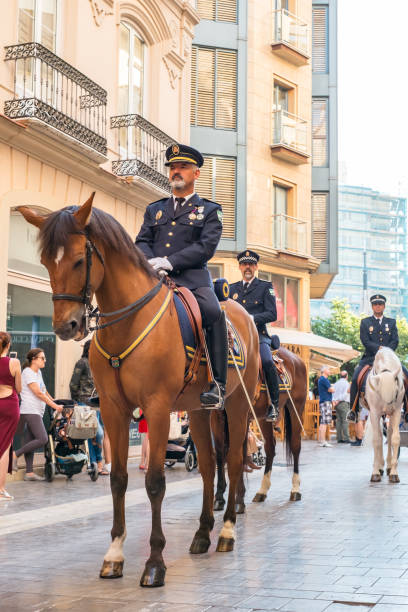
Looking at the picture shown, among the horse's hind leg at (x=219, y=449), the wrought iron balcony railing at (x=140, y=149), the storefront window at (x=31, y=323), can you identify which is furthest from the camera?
the wrought iron balcony railing at (x=140, y=149)

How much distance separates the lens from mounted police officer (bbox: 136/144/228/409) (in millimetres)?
7289

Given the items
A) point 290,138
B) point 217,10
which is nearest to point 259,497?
point 290,138

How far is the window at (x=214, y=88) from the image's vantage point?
103ft

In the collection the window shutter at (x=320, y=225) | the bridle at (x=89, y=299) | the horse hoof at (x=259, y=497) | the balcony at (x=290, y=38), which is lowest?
the horse hoof at (x=259, y=497)

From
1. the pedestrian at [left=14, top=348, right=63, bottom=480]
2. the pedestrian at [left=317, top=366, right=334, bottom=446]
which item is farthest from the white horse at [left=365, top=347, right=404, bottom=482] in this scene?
the pedestrian at [left=317, top=366, right=334, bottom=446]

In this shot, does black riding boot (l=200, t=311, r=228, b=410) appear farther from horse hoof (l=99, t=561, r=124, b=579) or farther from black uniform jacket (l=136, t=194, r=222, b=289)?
horse hoof (l=99, t=561, r=124, b=579)

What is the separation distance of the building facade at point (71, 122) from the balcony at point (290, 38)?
12.0 meters

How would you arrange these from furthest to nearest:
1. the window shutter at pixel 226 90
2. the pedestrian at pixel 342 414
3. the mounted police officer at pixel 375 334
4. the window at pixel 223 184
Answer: the window shutter at pixel 226 90
the window at pixel 223 184
the pedestrian at pixel 342 414
the mounted police officer at pixel 375 334

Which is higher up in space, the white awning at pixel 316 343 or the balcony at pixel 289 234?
the balcony at pixel 289 234

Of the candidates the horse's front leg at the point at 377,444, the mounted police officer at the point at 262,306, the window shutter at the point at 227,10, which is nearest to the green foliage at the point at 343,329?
the window shutter at the point at 227,10

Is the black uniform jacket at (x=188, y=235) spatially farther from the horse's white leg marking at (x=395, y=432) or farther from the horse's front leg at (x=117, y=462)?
the horse's white leg marking at (x=395, y=432)

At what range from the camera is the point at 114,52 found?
19406 mm

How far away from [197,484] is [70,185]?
7.11 metres

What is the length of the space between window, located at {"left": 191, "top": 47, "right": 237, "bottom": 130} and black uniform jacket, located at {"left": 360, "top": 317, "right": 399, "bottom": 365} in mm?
18281
